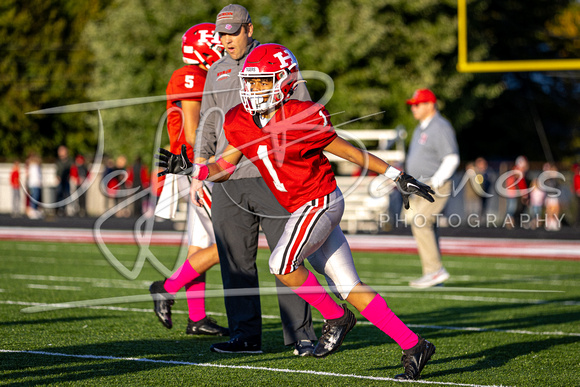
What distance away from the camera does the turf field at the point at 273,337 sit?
4613mm

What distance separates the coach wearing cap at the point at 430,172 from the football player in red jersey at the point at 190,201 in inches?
129

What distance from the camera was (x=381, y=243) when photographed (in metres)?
16.5

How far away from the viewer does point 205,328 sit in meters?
6.01

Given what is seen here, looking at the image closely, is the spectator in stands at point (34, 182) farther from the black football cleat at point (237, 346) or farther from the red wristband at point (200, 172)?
the red wristband at point (200, 172)

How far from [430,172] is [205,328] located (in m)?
4.05

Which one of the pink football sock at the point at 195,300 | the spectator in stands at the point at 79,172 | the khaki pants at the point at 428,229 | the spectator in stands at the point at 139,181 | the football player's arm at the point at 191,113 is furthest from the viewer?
the spectator in stands at the point at 79,172

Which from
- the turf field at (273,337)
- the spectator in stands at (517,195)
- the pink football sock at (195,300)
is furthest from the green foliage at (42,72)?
the pink football sock at (195,300)

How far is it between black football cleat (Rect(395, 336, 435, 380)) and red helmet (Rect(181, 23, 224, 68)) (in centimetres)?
263

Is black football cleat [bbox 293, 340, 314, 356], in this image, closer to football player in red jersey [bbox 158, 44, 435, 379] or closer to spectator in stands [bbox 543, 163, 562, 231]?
football player in red jersey [bbox 158, 44, 435, 379]

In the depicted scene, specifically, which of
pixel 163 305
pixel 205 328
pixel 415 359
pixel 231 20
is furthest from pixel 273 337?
pixel 231 20

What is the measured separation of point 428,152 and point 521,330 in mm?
3220

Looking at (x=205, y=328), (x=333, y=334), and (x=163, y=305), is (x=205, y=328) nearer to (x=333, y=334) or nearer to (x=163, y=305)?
(x=163, y=305)

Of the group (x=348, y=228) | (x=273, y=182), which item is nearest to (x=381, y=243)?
(x=348, y=228)

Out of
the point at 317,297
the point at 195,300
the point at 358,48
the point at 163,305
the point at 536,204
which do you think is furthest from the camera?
the point at 358,48
